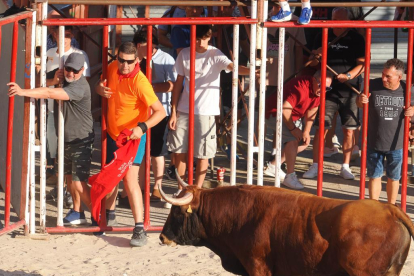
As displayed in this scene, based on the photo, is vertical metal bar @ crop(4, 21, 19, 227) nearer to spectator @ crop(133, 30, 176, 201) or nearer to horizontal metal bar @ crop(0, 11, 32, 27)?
horizontal metal bar @ crop(0, 11, 32, 27)

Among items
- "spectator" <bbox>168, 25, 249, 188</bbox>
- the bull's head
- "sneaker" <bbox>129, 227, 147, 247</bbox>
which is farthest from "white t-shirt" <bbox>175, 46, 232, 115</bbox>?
the bull's head

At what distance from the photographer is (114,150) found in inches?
312

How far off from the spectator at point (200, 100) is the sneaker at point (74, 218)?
1138 millimetres

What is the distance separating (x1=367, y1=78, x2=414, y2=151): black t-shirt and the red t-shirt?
4.09ft

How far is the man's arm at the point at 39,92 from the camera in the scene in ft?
24.2

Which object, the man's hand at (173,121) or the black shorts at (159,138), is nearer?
the man's hand at (173,121)

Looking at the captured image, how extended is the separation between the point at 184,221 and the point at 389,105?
2.78m

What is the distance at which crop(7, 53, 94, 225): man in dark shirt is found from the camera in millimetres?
7750

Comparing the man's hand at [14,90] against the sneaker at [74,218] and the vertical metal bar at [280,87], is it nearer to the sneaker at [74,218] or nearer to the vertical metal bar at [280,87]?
the sneaker at [74,218]

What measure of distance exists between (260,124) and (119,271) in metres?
1.92

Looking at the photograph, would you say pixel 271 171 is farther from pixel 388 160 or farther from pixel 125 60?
pixel 125 60

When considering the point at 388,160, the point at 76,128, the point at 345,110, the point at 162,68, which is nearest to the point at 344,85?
the point at 345,110

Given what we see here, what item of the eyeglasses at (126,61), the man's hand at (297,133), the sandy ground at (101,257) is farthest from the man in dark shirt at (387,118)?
the eyeglasses at (126,61)

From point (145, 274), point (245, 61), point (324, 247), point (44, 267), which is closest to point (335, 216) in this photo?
point (324, 247)
